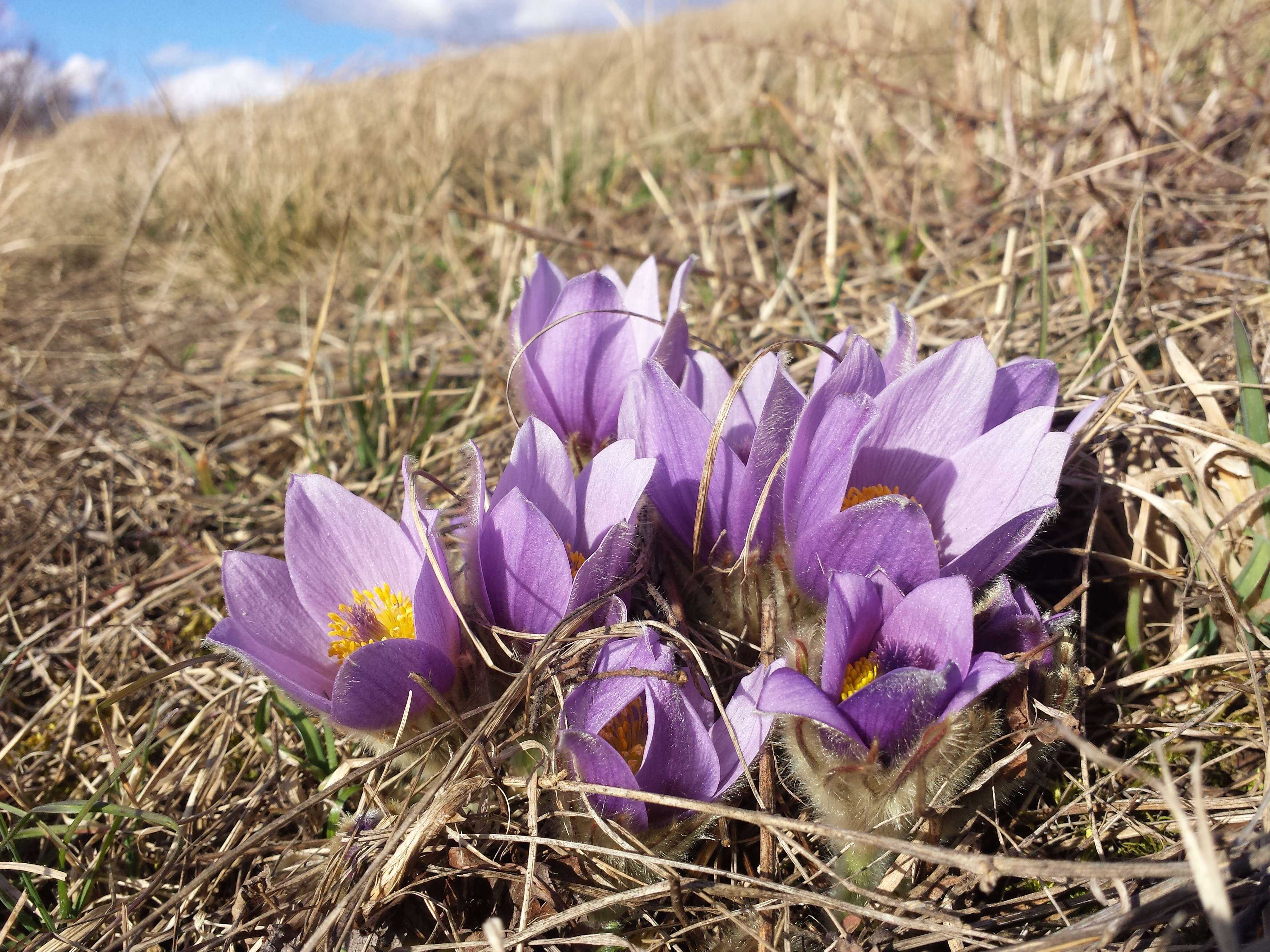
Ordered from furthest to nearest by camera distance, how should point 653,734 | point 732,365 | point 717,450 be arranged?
point 732,365 → point 717,450 → point 653,734

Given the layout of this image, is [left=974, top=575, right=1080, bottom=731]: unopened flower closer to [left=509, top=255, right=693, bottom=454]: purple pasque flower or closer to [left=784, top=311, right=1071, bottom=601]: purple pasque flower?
[left=784, top=311, right=1071, bottom=601]: purple pasque flower

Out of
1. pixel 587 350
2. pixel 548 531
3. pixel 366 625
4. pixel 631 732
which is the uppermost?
pixel 587 350

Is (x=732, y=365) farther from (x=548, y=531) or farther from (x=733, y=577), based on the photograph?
(x=548, y=531)

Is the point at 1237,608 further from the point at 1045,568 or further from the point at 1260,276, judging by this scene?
the point at 1260,276

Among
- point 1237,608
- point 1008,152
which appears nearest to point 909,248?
point 1008,152

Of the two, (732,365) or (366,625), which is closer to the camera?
(366,625)

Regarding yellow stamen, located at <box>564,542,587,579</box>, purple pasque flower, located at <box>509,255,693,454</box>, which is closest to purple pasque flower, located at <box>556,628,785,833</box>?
yellow stamen, located at <box>564,542,587,579</box>

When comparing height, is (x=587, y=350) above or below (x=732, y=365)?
above

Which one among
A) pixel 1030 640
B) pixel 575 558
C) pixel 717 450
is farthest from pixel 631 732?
pixel 1030 640
